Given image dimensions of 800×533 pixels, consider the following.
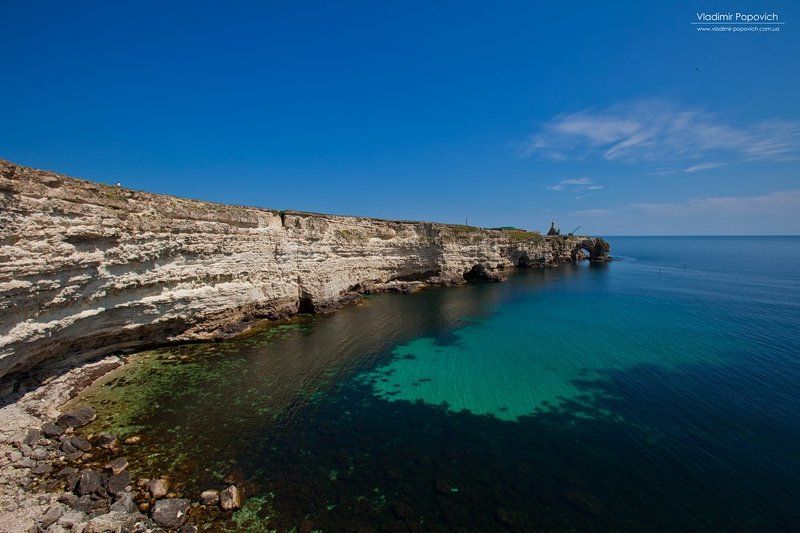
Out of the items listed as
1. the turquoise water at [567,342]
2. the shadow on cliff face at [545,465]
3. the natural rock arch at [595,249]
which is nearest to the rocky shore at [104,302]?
the shadow on cliff face at [545,465]

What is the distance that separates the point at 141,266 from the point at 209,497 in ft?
43.1

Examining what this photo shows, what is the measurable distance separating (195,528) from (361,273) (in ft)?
89.5

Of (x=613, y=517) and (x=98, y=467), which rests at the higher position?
(x=98, y=467)

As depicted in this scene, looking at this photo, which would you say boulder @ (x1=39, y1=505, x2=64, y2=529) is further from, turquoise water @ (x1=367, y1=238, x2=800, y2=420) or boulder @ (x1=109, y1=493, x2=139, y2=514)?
turquoise water @ (x1=367, y1=238, x2=800, y2=420)

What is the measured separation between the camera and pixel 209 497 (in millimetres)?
8734

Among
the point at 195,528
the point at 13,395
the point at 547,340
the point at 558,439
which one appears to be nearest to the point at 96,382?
the point at 13,395

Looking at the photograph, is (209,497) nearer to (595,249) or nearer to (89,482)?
(89,482)

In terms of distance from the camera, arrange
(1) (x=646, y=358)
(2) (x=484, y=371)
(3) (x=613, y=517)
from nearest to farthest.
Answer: (3) (x=613, y=517)
(2) (x=484, y=371)
(1) (x=646, y=358)

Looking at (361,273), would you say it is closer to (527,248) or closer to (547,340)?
(547,340)

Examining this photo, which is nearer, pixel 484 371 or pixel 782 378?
pixel 782 378

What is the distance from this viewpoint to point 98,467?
31.8 ft

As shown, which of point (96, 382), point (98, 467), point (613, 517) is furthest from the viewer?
point (96, 382)

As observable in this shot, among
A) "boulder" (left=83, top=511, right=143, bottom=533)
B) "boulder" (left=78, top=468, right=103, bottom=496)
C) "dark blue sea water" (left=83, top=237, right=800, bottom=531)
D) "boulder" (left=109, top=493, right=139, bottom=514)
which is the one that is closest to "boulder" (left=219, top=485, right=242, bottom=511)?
"dark blue sea water" (left=83, top=237, right=800, bottom=531)

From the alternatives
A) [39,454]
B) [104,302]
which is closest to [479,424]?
[39,454]
